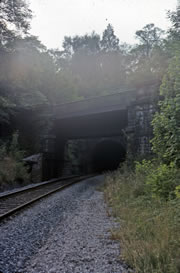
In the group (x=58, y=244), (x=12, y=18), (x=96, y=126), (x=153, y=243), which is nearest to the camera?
(x=153, y=243)

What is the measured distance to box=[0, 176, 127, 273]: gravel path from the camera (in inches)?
123

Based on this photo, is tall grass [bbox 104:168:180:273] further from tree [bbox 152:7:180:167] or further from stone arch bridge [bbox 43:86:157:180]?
stone arch bridge [bbox 43:86:157:180]

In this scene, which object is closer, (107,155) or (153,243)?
(153,243)

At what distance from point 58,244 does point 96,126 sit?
715 inches

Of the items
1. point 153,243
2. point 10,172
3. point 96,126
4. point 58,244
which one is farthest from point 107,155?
point 153,243

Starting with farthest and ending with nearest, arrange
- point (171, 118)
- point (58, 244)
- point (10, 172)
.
→ point (10, 172) → point (171, 118) → point (58, 244)

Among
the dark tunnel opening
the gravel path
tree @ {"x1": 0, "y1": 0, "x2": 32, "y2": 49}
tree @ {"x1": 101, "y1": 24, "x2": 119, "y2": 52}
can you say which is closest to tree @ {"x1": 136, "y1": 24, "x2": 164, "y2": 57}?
tree @ {"x1": 101, "y1": 24, "x2": 119, "y2": 52}

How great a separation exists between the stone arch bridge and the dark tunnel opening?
1.35m

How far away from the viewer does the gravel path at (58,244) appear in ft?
10.3

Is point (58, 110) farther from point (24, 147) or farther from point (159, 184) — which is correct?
point (159, 184)

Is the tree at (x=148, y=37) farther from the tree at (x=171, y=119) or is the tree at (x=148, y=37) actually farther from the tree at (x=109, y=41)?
the tree at (x=171, y=119)

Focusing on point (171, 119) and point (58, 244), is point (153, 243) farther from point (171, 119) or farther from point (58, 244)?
point (171, 119)

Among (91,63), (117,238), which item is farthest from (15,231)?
(91,63)

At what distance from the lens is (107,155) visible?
107 ft
